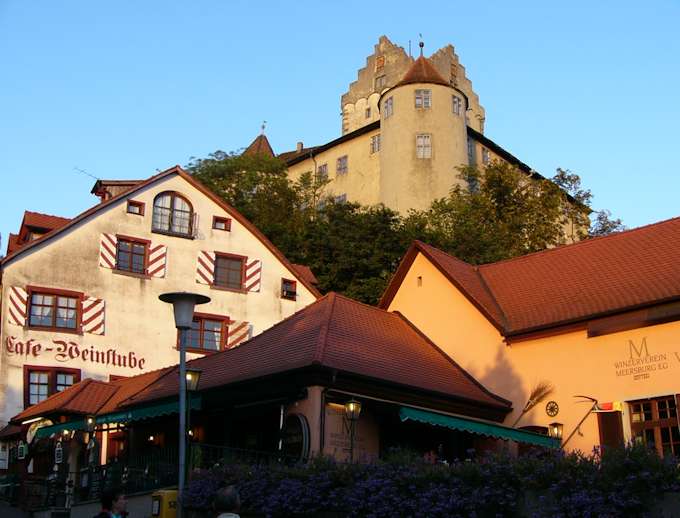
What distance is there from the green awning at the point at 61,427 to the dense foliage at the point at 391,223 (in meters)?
20.7

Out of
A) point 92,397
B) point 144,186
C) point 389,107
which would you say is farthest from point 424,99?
point 92,397

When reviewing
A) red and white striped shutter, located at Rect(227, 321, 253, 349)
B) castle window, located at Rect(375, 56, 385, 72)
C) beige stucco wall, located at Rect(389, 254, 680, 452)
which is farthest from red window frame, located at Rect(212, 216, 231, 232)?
castle window, located at Rect(375, 56, 385, 72)

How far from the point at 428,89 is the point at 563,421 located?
44391mm

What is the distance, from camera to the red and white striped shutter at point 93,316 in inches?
1307

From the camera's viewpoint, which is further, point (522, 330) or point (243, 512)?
point (522, 330)

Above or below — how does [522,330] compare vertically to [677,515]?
above

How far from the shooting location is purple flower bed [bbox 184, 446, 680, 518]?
38.0 feet

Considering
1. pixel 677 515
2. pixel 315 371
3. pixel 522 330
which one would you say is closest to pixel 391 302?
pixel 522 330

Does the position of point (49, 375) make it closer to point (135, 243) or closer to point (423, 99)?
point (135, 243)

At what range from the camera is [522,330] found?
22922mm

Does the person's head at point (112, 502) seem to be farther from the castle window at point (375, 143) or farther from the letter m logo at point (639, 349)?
the castle window at point (375, 143)

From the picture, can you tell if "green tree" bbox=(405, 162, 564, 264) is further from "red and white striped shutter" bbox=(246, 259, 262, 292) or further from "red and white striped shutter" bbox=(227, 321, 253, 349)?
"red and white striped shutter" bbox=(227, 321, 253, 349)

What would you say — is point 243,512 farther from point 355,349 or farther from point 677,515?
point 677,515

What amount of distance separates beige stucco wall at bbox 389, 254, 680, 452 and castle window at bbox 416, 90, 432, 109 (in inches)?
1502
